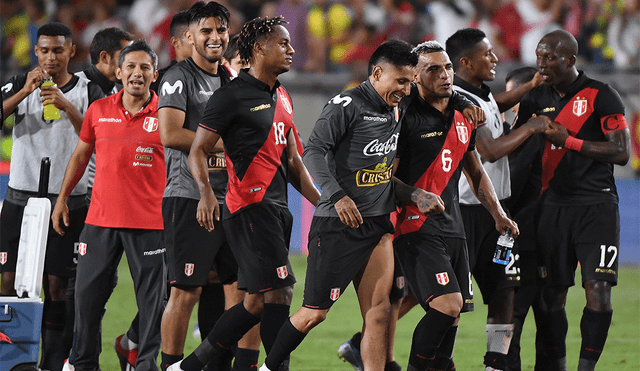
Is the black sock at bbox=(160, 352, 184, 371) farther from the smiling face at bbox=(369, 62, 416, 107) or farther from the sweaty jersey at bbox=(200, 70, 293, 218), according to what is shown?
the smiling face at bbox=(369, 62, 416, 107)

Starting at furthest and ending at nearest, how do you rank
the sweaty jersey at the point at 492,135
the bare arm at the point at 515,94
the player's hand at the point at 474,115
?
the bare arm at the point at 515,94, the sweaty jersey at the point at 492,135, the player's hand at the point at 474,115

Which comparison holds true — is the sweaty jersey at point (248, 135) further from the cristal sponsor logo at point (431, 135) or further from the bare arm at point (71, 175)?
the bare arm at point (71, 175)

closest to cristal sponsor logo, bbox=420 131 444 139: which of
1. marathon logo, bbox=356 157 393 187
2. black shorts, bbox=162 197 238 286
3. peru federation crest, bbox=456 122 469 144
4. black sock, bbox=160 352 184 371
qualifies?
peru federation crest, bbox=456 122 469 144

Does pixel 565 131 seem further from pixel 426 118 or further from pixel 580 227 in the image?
A: pixel 426 118

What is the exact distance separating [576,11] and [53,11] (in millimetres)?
9874

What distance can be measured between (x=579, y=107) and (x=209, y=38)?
2710 mm

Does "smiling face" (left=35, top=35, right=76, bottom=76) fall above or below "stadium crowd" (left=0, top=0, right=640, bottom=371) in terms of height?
above

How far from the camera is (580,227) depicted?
19.5ft

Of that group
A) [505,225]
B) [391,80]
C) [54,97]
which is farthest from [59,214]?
[505,225]

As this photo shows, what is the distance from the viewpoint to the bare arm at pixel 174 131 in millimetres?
5215

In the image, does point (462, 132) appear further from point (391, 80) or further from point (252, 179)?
point (252, 179)

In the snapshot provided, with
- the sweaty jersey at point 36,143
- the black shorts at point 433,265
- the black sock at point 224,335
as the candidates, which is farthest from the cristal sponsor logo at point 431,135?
the sweaty jersey at point 36,143

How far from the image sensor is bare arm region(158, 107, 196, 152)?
521 centimetres

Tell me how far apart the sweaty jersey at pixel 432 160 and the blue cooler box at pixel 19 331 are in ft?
7.60
